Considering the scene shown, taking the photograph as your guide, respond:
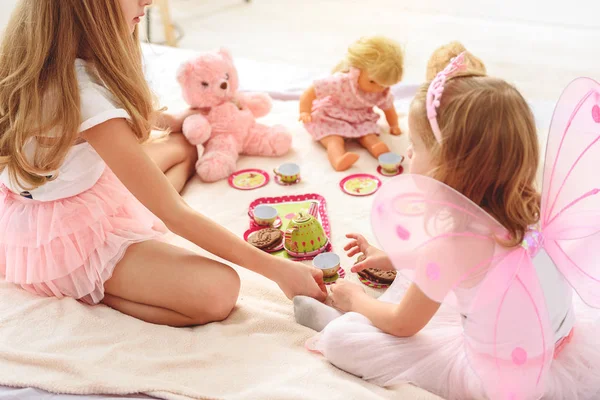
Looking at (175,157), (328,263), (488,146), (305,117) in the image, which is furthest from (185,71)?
(488,146)

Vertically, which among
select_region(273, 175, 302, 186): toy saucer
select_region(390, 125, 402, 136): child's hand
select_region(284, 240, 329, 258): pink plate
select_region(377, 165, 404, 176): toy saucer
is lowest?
select_region(273, 175, 302, 186): toy saucer

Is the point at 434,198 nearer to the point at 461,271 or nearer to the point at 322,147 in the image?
the point at 461,271

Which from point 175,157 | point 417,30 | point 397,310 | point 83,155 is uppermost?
point 83,155

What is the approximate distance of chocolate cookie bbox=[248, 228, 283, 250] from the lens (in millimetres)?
1442

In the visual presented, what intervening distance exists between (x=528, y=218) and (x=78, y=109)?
722 mm

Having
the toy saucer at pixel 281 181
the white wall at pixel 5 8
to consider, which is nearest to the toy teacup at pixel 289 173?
the toy saucer at pixel 281 181

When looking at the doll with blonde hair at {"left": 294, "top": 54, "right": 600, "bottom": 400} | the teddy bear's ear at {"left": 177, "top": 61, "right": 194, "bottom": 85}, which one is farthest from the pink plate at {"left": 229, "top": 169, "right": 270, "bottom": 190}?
the doll with blonde hair at {"left": 294, "top": 54, "right": 600, "bottom": 400}

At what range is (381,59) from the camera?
1.71 metres

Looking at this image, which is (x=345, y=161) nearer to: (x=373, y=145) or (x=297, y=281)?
(x=373, y=145)

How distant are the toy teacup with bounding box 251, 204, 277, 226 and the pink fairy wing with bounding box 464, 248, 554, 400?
2.22ft

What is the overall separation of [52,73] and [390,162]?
912mm

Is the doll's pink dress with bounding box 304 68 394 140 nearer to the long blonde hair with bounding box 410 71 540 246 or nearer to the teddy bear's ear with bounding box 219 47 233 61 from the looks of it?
the teddy bear's ear with bounding box 219 47 233 61

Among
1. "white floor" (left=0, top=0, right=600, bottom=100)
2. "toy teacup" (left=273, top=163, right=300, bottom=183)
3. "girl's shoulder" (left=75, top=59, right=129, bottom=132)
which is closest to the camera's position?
"girl's shoulder" (left=75, top=59, right=129, bottom=132)

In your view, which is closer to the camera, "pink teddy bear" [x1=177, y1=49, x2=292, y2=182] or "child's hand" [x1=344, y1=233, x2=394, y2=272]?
"child's hand" [x1=344, y1=233, x2=394, y2=272]
